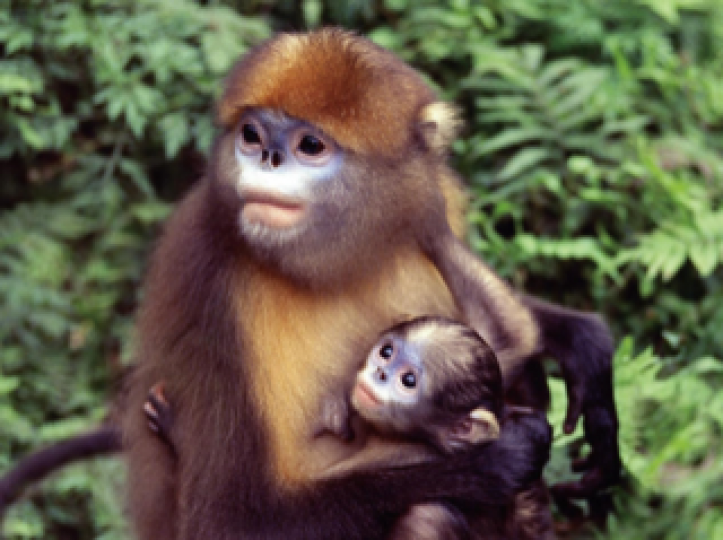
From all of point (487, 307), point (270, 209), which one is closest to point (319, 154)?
point (270, 209)

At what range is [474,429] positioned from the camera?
3988 mm

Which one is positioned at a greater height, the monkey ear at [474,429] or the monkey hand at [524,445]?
the monkey ear at [474,429]

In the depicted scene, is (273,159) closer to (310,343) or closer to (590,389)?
(310,343)

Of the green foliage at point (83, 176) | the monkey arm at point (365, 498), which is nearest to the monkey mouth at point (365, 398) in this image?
the monkey arm at point (365, 498)

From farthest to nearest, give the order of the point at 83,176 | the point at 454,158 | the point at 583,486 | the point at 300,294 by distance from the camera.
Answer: the point at 454,158
the point at 83,176
the point at 583,486
the point at 300,294

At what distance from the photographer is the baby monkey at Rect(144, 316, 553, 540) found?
3951 mm

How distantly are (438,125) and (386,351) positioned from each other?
2.68 feet

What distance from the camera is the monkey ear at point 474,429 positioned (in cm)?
398

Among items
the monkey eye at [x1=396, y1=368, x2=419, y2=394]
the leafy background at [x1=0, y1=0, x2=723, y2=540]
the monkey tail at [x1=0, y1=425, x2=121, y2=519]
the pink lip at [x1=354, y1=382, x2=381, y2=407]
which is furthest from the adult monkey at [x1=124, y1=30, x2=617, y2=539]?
the leafy background at [x1=0, y1=0, x2=723, y2=540]

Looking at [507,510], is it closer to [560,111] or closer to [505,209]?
[505,209]

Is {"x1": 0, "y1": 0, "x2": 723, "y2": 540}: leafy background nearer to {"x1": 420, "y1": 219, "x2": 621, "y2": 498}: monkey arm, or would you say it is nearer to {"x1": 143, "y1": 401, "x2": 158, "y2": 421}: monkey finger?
{"x1": 420, "y1": 219, "x2": 621, "y2": 498}: monkey arm

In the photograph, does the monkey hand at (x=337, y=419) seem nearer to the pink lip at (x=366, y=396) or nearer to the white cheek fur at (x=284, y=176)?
the pink lip at (x=366, y=396)

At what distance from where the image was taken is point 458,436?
4.00 m

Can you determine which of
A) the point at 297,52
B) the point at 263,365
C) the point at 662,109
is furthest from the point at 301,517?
the point at 662,109
